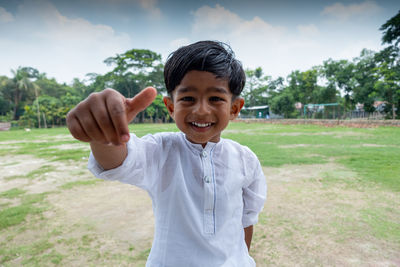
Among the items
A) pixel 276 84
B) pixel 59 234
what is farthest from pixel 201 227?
pixel 276 84

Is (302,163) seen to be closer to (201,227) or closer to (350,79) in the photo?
(201,227)

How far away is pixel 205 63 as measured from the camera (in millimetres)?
981

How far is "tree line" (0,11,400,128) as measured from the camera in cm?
1638

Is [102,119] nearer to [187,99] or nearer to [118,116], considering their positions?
[118,116]

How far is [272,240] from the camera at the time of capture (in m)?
2.19

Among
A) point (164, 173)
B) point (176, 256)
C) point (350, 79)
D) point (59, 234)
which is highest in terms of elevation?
point (350, 79)

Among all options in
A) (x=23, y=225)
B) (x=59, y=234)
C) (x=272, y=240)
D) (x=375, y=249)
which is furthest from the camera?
(x=23, y=225)

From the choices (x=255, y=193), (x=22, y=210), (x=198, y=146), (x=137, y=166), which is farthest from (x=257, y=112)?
(x=137, y=166)

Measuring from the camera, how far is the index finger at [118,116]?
0.59 m

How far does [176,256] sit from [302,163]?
483 centimetres

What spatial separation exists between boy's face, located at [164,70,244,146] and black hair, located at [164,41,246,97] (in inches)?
1.1

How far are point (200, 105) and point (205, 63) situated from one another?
18cm

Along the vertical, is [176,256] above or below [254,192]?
below

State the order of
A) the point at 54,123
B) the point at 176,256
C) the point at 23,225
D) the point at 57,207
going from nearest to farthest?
the point at 176,256, the point at 23,225, the point at 57,207, the point at 54,123
